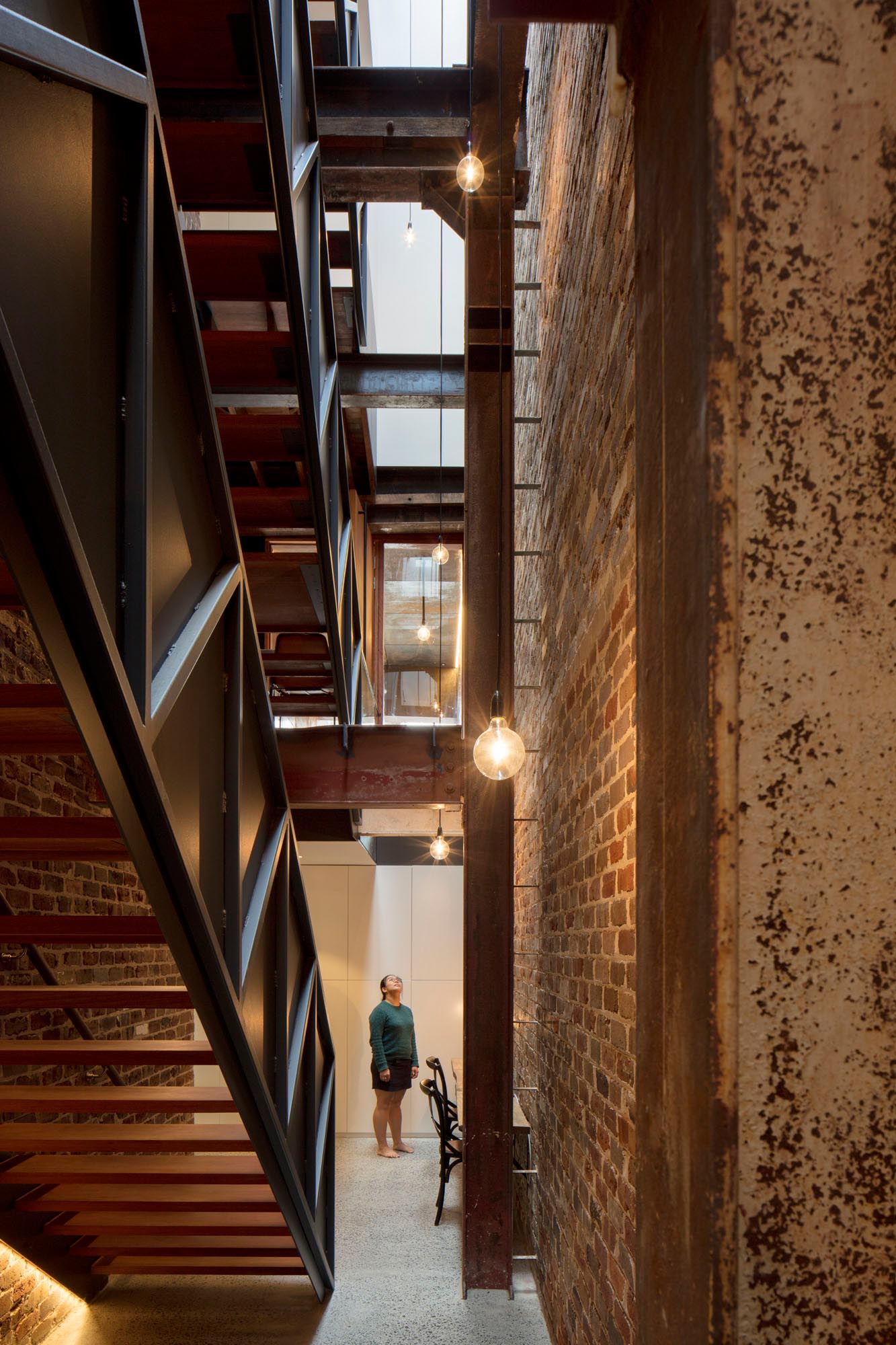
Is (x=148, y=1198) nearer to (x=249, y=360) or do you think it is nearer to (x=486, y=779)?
(x=486, y=779)

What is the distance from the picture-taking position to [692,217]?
4.50ft

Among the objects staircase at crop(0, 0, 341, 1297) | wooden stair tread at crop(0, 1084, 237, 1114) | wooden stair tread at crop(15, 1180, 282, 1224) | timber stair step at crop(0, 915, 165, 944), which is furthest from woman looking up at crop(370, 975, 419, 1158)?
timber stair step at crop(0, 915, 165, 944)

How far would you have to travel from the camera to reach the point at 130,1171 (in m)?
4.14

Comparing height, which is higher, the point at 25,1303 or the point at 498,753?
the point at 498,753

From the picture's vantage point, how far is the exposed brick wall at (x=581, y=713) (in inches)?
113

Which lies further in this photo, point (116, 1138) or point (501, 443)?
point (501, 443)

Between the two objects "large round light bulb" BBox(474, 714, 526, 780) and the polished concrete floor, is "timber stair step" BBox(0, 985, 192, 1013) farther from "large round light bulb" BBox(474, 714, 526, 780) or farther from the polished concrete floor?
the polished concrete floor

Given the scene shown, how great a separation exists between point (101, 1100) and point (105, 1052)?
1.10 ft

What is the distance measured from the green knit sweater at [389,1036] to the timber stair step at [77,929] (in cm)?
608

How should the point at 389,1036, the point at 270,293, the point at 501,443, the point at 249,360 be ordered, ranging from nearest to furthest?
the point at 270,293 < the point at 249,360 < the point at 501,443 < the point at 389,1036

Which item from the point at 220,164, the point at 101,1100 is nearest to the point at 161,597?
the point at 220,164

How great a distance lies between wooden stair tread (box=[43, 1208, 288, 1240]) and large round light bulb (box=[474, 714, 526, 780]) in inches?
87.7

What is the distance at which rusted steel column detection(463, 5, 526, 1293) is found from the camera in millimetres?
5109

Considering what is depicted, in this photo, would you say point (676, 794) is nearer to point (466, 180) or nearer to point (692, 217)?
point (692, 217)
